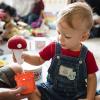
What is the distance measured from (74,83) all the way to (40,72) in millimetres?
336

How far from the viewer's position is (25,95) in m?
1.07

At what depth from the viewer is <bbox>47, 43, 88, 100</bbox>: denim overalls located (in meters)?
1.08

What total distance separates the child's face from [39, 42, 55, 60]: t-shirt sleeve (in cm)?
7

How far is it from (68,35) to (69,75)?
17cm

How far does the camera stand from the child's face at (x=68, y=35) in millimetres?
1013

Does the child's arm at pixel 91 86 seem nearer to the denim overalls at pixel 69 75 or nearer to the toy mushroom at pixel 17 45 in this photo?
the denim overalls at pixel 69 75

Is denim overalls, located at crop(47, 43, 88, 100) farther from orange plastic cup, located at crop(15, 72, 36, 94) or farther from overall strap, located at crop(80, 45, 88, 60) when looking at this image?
orange plastic cup, located at crop(15, 72, 36, 94)

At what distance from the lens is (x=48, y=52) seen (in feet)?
3.70

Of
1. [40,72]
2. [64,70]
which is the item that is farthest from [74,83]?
[40,72]

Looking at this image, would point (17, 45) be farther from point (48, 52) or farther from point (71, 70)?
point (71, 70)

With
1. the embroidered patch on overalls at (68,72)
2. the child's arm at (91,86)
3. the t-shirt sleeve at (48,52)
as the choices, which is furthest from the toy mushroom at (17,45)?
the child's arm at (91,86)

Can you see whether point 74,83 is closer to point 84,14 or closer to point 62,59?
point 62,59

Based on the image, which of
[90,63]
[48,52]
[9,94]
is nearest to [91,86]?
[90,63]

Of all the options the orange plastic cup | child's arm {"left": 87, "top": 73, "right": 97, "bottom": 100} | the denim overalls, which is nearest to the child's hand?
the orange plastic cup
